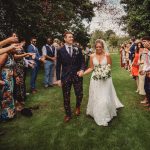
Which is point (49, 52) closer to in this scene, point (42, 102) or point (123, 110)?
point (42, 102)

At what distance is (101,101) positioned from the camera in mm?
7230

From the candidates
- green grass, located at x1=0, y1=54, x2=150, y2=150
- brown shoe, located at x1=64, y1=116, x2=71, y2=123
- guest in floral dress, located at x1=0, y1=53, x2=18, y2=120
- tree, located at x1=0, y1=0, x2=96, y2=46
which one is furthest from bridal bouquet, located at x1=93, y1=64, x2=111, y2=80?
tree, located at x1=0, y1=0, x2=96, y2=46

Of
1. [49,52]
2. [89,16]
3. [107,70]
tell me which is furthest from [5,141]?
[89,16]

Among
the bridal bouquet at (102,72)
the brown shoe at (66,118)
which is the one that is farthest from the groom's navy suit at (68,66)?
the bridal bouquet at (102,72)

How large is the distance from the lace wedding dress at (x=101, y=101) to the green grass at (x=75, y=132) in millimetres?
194

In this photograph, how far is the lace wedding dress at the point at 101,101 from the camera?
282 inches

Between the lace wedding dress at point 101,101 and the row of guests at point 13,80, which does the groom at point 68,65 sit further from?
the row of guests at point 13,80

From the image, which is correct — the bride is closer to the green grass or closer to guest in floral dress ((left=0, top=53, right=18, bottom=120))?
the green grass

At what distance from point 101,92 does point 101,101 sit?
262mm

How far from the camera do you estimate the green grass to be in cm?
581

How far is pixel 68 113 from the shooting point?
7.50 meters

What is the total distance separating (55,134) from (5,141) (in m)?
1.19

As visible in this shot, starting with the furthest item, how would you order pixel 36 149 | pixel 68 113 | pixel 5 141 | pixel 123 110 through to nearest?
1. pixel 123 110
2. pixel 68 113
3. pixel 5 141
4. pixel 36 149

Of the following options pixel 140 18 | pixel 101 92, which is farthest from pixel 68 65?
pixel 140 18
